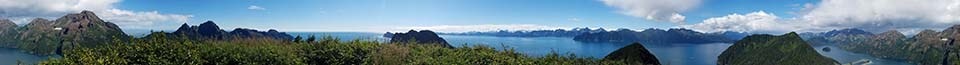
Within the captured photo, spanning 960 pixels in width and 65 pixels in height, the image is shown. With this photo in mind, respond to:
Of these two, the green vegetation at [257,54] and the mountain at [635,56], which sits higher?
the green vegetation at [257,54]

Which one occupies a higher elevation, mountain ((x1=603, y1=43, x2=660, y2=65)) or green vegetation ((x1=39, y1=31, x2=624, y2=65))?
green vegetation ((x1=39, y1=31, x2=624, y2=65))

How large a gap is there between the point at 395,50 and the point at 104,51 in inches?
607

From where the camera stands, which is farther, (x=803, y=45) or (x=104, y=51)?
(x=803, y=45)

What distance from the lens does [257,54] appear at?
115 feet

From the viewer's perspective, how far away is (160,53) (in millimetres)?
29484

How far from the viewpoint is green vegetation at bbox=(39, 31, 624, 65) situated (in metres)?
28.4

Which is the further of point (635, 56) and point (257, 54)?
point (635, 56)

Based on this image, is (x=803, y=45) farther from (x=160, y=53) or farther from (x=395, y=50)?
(x=160, y=53)

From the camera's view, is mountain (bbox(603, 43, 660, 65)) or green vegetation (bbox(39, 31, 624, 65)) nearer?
green vegetation (bbox(39, 31, 624, 65))

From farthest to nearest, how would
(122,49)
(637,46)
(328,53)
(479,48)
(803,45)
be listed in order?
(803,45) < (637,46) < (479,48) < (328,53) < (122,49)

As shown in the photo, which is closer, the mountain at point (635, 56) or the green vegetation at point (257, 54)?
the green vegetation at point (257, 54)

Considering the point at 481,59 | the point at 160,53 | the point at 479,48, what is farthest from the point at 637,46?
the point at 160,53

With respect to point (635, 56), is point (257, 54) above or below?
above

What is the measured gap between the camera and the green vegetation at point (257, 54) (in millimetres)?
28391
